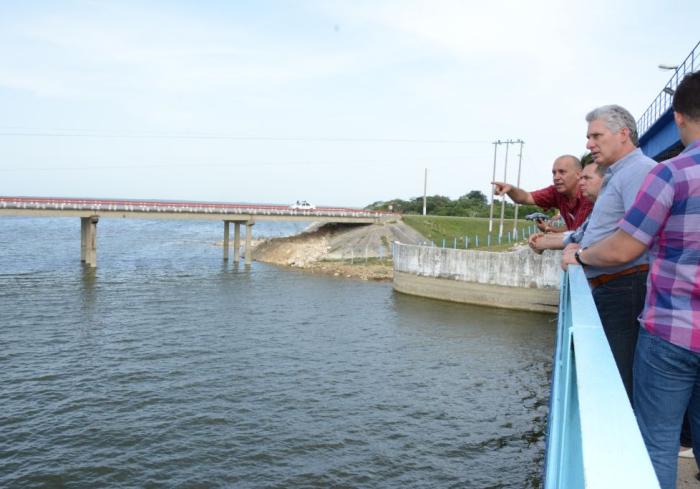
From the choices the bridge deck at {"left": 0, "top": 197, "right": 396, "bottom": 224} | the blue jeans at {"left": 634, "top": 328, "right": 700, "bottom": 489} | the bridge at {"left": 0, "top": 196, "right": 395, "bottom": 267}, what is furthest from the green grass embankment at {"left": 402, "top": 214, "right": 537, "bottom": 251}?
the blue jeans at {"left": 634, "top": 328, "right": 700, "bottom": 489}

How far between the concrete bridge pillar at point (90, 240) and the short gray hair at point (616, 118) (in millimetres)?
47726

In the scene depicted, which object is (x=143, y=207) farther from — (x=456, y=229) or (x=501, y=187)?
(x=501, y=187)

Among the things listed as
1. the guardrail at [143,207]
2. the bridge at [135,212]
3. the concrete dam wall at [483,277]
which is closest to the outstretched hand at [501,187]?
the concrete dam wall at [483,277]

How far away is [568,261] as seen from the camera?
12.7ft

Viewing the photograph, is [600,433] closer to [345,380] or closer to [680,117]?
[680,117]

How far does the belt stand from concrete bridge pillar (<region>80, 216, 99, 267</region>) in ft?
156

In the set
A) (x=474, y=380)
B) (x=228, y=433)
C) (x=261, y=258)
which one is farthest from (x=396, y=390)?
(x=261, y=258)

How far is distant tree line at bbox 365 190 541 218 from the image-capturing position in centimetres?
9187

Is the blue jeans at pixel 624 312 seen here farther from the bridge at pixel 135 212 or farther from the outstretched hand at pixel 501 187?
the bridge at pixel 135 212

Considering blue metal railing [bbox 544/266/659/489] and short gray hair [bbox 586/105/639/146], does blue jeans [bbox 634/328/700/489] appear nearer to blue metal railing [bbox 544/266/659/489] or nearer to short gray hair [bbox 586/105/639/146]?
blue metal railing [bbox 544/266/659/489]

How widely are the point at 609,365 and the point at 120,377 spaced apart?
19.6 m

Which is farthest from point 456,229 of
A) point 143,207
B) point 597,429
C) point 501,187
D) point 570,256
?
point 597,429

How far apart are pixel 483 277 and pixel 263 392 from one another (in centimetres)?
2199

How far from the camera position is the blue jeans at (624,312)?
3.82 metres
